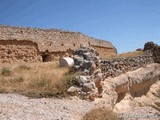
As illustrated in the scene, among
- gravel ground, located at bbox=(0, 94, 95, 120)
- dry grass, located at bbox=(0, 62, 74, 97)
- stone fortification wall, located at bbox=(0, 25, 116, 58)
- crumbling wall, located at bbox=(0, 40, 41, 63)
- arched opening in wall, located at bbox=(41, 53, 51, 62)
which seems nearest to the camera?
gravel ground, located at bbox=(0, 94, 95, 120)

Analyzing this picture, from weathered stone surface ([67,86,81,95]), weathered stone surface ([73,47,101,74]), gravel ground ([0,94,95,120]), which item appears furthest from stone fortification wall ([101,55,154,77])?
gravel ground ([0,94,95,120])

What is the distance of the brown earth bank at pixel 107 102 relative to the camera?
9875 millimetres

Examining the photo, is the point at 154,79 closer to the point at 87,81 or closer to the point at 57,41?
the point at 57,41

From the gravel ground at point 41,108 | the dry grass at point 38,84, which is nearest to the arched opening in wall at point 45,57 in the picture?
the dry grass at point 38,84

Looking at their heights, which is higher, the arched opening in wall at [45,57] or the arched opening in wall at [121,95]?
the arched opening in wall at [45,57]

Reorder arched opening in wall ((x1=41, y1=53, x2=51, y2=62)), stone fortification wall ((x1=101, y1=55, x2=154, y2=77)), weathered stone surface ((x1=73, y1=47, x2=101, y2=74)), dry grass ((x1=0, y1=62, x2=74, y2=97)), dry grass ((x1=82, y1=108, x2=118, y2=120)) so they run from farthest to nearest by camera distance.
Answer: arched opening in wall ((x1=41, y1=53, x2=51, y2=62))
stone fortification wall ((x1=101, y1=55, x2=154, y2=77))
weathered stone surface ((x1=73, y1=47, x2=101, y2=74))
dry grass ((x1=0, y1=62, x2=74, y2=97))
dry grass ((x1=82, y1=108, x2=118, y2=120))

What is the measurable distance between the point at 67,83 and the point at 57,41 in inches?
579

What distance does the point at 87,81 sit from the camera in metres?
13.8

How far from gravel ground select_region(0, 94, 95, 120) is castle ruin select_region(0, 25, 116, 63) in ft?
38.9

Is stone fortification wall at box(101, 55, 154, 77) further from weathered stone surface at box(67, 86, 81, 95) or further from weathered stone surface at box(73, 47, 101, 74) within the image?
weathered stone surface at box(67, 86, 81, 95)

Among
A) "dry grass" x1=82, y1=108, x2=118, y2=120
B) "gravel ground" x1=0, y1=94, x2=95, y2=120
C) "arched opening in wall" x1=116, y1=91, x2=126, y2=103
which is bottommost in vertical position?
"arched opening in wall" x1=116, y1=91, x2=126, y2=103

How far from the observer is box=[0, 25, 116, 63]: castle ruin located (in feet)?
77.1

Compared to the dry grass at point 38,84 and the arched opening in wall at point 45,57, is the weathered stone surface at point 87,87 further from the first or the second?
the arched opening in wall at point 45,57

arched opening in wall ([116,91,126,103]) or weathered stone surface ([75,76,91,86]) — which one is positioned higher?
weathered stone surface ([75,76,91,86])
